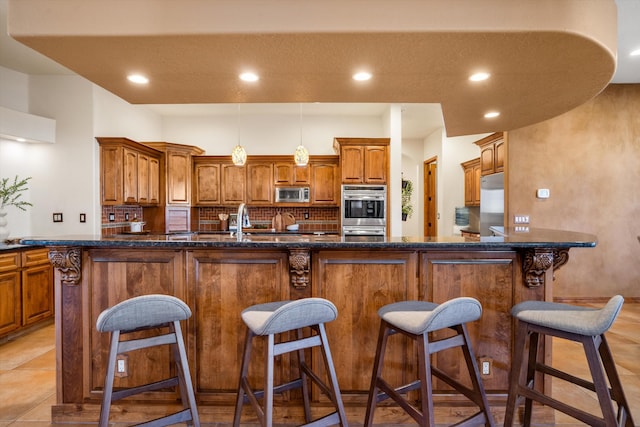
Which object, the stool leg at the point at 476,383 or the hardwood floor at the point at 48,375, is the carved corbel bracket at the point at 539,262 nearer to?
the stool leg at the point at 476,383

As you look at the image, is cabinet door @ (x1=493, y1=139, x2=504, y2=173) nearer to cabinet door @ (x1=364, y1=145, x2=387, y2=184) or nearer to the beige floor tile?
cabinet door @ (x1=364, y1=145, x2=387, y2=184)

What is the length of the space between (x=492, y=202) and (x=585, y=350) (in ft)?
11.6

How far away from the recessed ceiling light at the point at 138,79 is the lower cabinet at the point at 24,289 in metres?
2.45

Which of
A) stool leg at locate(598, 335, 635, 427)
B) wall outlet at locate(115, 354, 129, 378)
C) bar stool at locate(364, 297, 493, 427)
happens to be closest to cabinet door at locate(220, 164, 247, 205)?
wall outlet at locate(115, 354, 129, 378)

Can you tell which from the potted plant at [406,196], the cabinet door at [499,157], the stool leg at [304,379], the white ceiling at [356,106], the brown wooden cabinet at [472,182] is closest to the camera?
the stool leg at [304,379]

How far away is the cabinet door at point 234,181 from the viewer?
5.96 metres

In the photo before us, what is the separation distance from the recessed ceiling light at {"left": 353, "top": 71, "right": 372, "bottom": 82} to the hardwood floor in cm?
200

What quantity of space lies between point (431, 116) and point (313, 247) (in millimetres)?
5037

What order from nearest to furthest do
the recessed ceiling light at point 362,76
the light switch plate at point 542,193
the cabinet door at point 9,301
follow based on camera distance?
the recessed ceiling light at point 362,76 → the cabinet door at point 9,301 → the light switch plate at point 542,193

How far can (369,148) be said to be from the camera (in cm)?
553

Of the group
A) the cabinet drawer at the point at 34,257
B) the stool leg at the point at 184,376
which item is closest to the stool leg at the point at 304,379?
the stool leg at the point at 184,376

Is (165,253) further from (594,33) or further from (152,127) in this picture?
(152,127)

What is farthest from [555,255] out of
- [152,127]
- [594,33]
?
[152,127]

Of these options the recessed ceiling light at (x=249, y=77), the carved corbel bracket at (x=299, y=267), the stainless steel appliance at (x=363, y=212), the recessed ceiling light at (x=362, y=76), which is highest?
the recessed ceiling light at (x=249, y=77)
